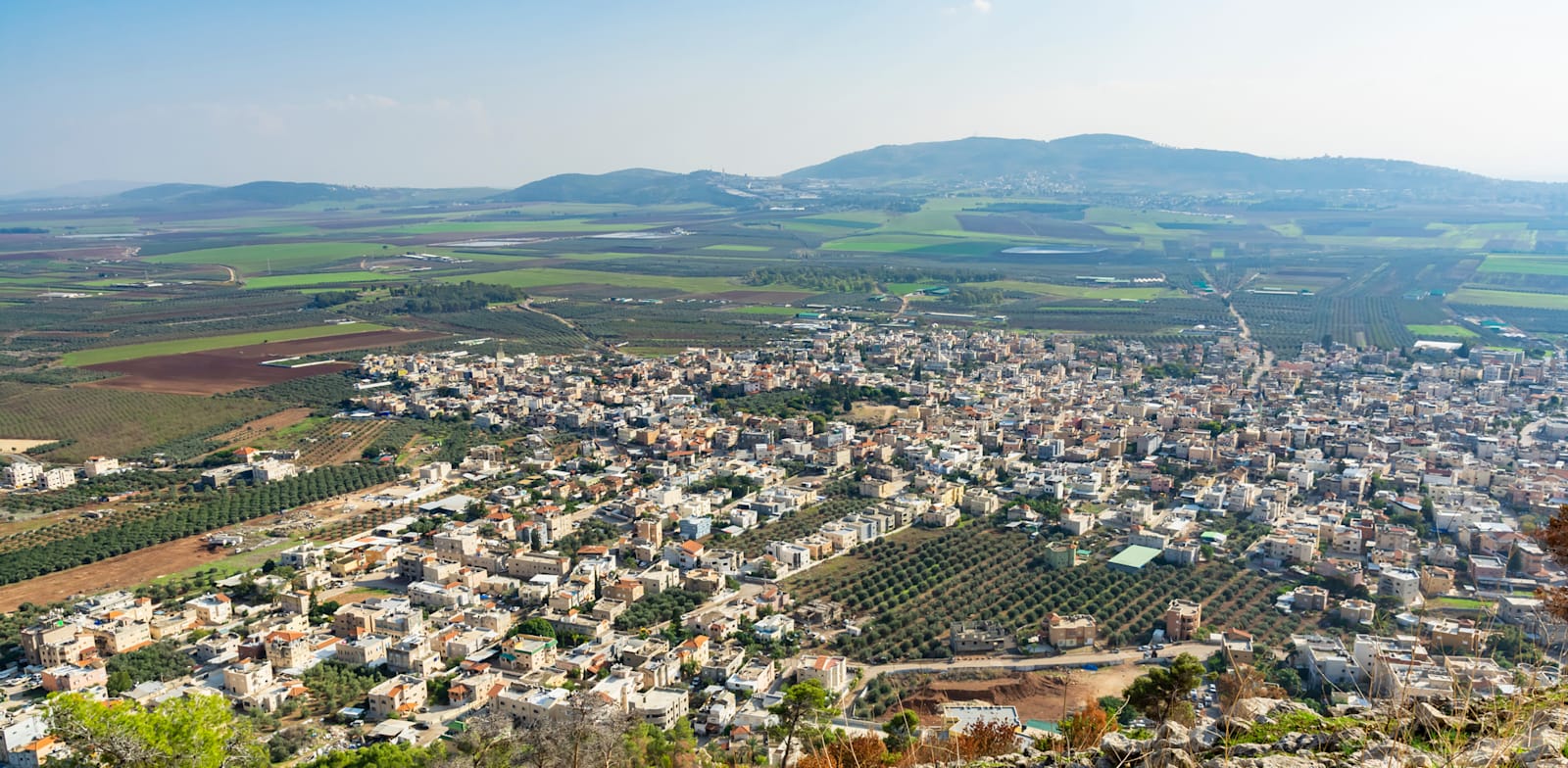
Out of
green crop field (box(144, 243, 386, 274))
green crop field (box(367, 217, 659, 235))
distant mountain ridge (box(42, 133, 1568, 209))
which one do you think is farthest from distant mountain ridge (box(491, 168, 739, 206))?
green crop field (box(144, 243, 386, 274))

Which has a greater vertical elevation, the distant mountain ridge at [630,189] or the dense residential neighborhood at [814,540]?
the distant mountain ridge at [630,189]

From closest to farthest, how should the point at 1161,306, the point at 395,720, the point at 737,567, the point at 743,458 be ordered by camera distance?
1. the point at 395,720
2. the point at 737,567
3. the point at 743,458
4. the point at 1161,306

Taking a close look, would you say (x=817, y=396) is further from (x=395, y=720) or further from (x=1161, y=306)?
(x=1161, y=306)

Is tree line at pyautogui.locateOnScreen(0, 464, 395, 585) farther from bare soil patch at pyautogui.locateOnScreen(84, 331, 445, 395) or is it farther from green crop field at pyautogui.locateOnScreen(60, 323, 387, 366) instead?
green crop field at pyautogui.locateOnScreen(60, 323, 387, 366)

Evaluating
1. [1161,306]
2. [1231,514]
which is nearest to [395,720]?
[1231,514]

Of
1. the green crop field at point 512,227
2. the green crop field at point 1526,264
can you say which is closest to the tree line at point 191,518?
the green crop field at point 1526,264

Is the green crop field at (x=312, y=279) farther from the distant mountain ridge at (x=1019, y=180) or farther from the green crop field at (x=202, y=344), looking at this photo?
the distant mountain ridge at (x=1019, y=180)
